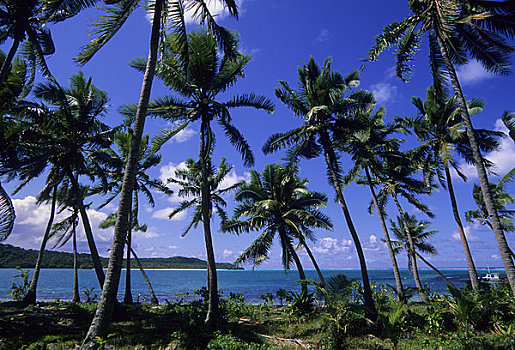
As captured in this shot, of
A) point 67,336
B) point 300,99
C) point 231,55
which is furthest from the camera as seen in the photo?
point 300,99

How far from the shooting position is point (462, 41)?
9.95 metres

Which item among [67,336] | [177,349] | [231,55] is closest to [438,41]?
[231,55]

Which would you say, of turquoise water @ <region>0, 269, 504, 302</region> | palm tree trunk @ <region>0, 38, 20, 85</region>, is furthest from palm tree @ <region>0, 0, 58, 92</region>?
turquoise water @ <region>0, 269, 504, 302</region>

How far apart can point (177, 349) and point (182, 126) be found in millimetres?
8529

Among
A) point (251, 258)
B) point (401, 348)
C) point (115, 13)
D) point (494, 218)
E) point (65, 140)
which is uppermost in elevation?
point (115, 13)

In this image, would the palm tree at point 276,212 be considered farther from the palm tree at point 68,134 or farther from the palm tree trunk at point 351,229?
the palm tree at point 68,134

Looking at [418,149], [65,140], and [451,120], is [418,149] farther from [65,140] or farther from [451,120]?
[65,140]

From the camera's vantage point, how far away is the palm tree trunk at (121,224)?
233 inches

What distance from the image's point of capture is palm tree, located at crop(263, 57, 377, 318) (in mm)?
13230

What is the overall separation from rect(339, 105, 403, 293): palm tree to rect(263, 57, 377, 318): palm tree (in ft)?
2.87

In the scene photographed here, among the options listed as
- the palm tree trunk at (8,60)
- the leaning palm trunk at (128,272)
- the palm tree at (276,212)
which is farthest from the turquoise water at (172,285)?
the palm tree trunk at (8,60)

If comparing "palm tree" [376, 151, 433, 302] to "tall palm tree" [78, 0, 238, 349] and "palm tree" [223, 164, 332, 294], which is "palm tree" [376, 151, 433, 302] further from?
"tall palm tree" [78, 0, 238, 349]

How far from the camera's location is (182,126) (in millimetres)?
11969

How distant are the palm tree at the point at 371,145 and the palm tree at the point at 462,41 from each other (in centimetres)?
294
